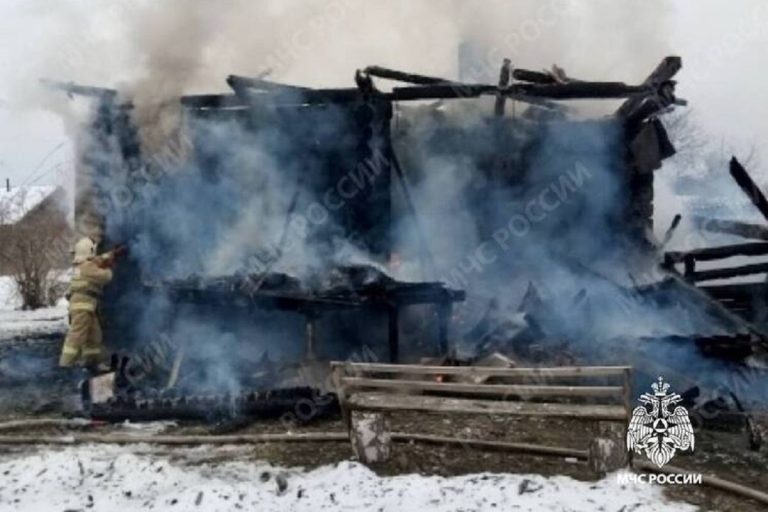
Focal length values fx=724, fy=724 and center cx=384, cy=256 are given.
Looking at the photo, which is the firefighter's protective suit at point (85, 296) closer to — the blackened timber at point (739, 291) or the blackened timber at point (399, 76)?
the blackened timber at point (399, 76)

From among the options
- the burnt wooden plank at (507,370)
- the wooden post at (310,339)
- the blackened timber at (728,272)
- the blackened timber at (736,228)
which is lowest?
the burnt wooden plank at (507,370)

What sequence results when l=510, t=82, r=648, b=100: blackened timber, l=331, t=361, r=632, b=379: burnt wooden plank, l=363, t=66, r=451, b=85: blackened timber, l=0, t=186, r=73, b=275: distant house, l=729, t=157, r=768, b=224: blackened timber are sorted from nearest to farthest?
l=331, t=361, r=632, b=379: burnt wooden plank < l=729, t=157, r=768, b=224: blackened timber < l=363, t=66, r=451, b=85: blackened timber < l=510, t=82, r=648, b=100: blackened timber < l=0, t=186, r=73, b=275: distant house

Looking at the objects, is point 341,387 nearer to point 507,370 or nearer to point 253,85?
point 507,370

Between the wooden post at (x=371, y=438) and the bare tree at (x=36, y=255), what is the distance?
15.6 metres

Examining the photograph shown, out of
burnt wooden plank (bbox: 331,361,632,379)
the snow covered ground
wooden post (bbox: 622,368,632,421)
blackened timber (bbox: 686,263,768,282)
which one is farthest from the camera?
the snow covered ground

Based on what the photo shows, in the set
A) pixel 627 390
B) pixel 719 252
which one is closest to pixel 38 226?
pixel 719 252

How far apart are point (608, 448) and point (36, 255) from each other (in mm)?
17442

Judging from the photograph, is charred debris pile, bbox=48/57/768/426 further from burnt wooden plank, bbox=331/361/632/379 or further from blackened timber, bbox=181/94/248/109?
burnt wooden plank, bbox=331/361/632/379

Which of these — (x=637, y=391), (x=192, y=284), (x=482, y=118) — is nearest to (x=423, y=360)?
(x=637, y=391)

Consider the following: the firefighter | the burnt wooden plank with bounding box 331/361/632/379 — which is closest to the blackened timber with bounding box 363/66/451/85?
the firefighter

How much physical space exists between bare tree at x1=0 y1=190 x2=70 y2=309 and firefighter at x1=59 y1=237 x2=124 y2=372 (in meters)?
9.93

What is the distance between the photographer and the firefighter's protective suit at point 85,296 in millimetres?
10023

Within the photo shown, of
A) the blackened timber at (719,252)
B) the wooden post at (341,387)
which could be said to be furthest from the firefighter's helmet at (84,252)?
the blackened timber at (719,252)

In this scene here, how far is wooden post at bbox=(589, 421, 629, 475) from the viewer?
5.74 metres
